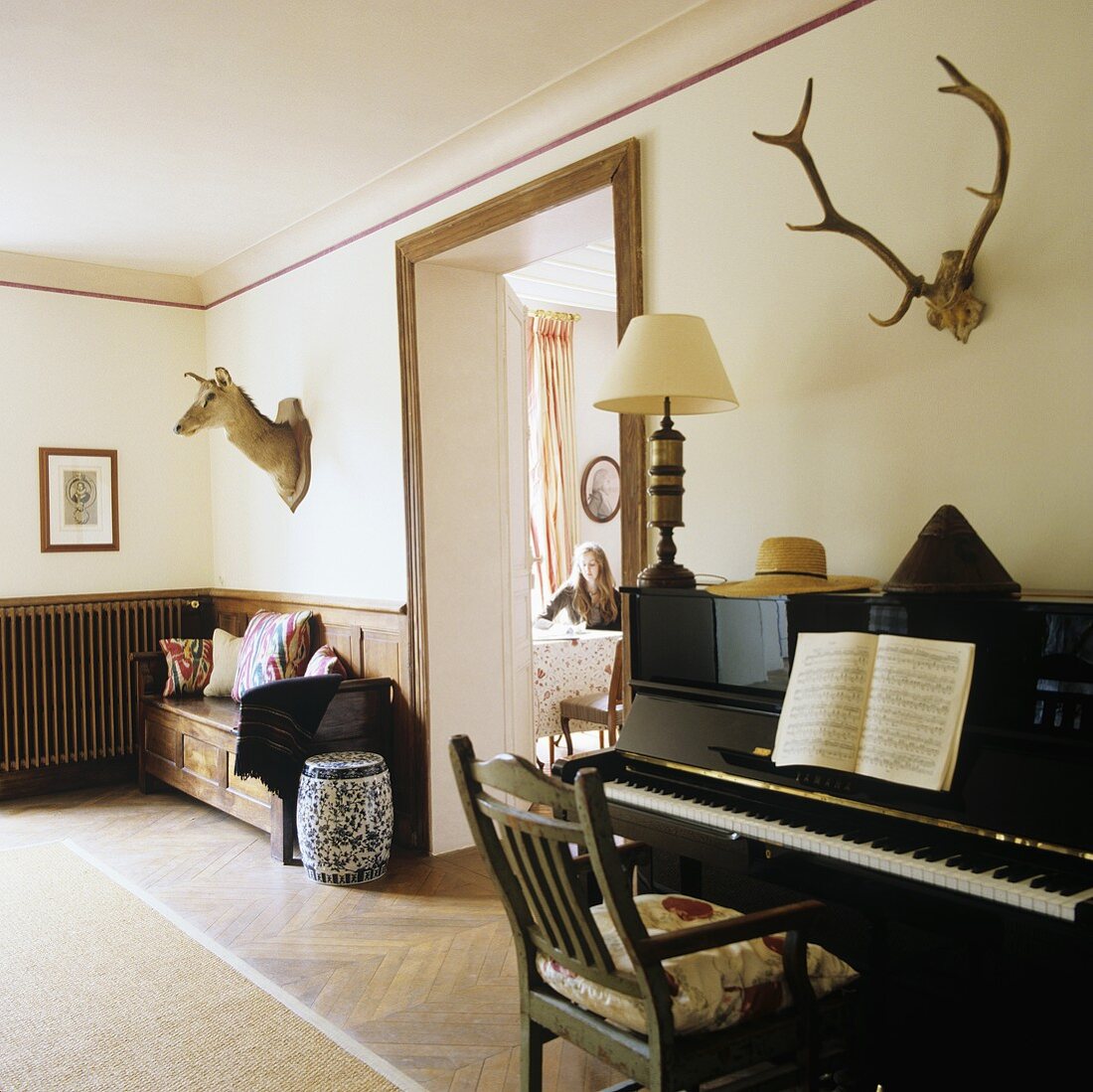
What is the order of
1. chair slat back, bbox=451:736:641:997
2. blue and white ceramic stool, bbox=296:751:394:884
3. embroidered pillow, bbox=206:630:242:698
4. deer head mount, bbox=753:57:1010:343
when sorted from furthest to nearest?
embroidered pillow, bbox=206:630:242:698, blue and white ceramic stool, bbox=296:751:394:884, deer head mount, bbox=753:57:1010:343, chair slat back, bbox=451:736:641:997

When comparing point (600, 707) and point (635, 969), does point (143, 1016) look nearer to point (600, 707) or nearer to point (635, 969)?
point (635, 969)

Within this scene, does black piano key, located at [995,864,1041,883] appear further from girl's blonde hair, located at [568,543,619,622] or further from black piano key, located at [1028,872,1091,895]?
girl's blonde hair, located at [568,543,619,622]

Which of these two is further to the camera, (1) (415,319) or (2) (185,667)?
(2) (185,667)

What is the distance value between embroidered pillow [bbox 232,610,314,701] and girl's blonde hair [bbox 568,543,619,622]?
1.81 m

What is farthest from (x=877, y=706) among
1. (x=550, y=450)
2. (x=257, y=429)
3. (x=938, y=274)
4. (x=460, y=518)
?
(x=550, y=450)

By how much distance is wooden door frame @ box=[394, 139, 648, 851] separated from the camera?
3.54m

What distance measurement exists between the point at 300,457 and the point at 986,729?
13.8 feet

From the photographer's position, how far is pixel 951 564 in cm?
228

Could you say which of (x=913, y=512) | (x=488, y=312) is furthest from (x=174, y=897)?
(x=913, y=512)

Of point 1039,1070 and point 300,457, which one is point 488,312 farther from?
point 1039,1070

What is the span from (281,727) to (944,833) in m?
3.09

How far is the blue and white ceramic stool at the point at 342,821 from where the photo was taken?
433cm

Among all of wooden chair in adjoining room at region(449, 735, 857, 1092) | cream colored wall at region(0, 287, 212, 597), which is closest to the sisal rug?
wooden chair in adjoining room at region(449, 735, 857, 1092)

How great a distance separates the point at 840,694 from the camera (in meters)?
2.28
